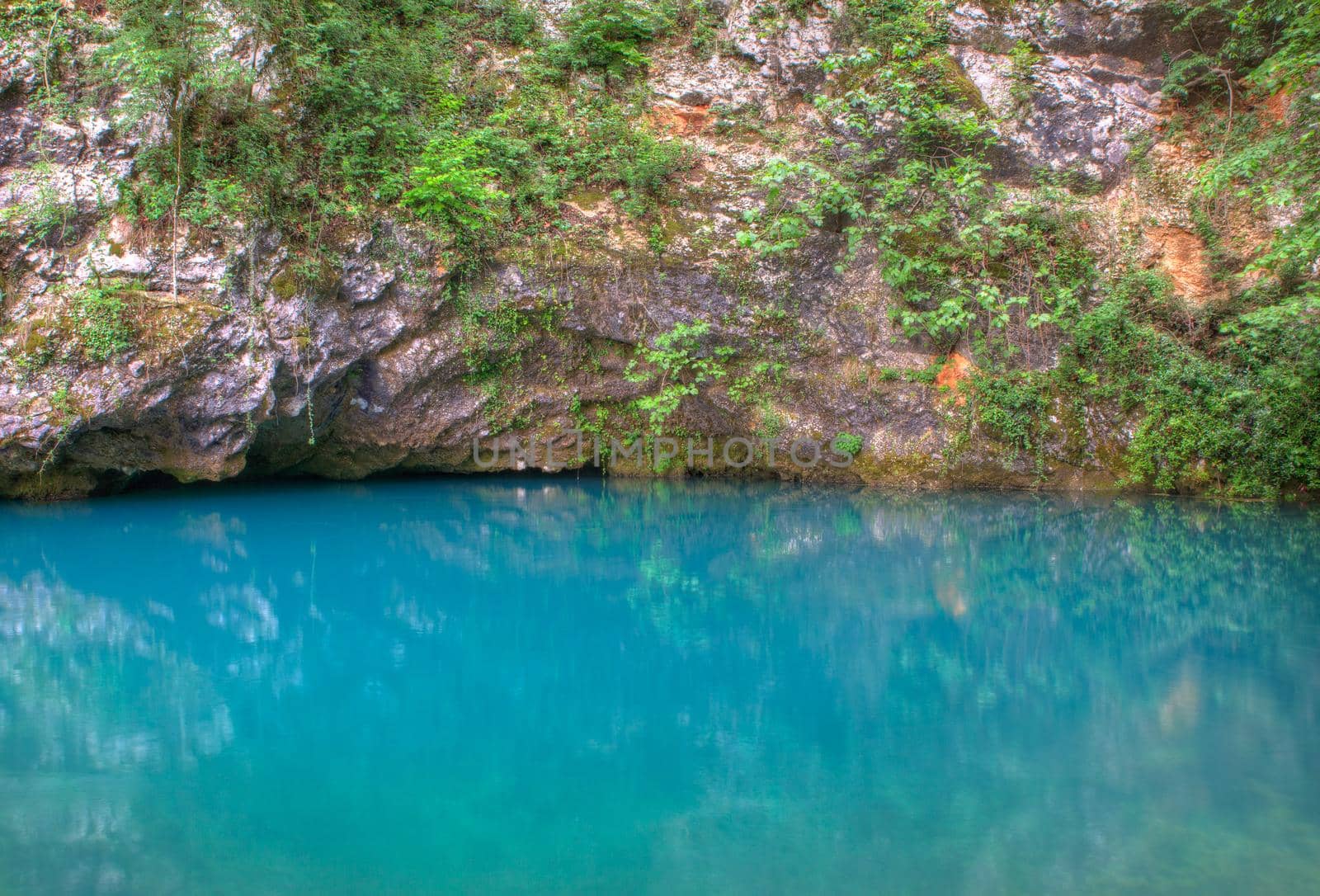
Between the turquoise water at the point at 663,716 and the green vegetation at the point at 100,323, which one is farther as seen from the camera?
the green vegetation at the point at 100,323

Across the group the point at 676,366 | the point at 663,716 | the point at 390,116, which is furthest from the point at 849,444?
the point at 663,716

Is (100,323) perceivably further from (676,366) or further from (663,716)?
(663,716)

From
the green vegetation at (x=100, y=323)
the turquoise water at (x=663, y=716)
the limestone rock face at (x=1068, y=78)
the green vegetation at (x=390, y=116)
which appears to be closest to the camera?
the turquoise water at (x=663, y=716)

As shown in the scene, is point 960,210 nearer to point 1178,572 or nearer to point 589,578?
point 1178,572

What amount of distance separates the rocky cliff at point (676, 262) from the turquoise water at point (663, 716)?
3.26 m

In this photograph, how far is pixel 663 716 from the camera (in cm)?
453

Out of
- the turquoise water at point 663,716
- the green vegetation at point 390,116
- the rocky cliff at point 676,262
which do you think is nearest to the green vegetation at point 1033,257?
the rocky cliff at point 676,262

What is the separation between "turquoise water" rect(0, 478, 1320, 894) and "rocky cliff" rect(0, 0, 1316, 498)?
10.7 ft

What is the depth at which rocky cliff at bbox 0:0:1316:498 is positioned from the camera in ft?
34.6

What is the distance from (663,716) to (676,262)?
30.6 ft

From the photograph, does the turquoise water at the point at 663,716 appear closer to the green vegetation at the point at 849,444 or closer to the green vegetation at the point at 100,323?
the green vegetation at the point at 100,323

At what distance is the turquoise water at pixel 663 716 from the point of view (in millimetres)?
3191

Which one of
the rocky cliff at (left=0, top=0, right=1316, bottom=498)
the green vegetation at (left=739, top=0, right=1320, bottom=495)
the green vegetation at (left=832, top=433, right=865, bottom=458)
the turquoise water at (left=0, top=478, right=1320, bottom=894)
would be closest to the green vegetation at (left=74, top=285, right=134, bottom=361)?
the rocky cliff at (left=0, top=0, right=1316, bottom=498)

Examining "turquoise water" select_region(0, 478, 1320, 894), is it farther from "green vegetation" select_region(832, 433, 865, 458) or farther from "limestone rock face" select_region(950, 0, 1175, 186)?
"limestone rock face" select_region(950, 0, 1175, 186)
